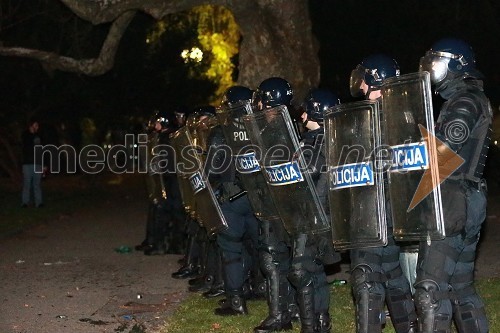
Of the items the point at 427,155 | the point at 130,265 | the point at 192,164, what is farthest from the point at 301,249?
the point at 130,265

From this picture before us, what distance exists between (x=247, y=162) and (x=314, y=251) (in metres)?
1.04

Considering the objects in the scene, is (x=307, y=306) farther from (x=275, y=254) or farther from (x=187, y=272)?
(x=187, y=272)

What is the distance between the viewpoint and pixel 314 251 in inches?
279

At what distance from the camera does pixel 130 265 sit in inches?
458

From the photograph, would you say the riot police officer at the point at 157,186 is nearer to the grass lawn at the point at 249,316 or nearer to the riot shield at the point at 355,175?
the grass lawn at the point at 249,316

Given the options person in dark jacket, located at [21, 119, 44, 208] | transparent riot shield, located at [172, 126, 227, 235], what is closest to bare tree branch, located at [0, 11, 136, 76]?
person in dark jacket, located at [21, 119, 44, 208]

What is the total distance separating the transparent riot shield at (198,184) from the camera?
8.59 metres

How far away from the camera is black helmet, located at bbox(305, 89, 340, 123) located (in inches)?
278

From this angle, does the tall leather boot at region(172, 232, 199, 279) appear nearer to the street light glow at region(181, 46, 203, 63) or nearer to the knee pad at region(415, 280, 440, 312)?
the knee pad at region(415, 280, 440, 312)

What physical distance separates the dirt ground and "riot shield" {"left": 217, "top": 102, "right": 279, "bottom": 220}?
1.49m

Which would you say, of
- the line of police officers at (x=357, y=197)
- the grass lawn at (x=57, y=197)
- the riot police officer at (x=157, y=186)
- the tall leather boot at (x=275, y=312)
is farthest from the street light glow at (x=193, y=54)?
the tall leather boot at (x=275, y=312)

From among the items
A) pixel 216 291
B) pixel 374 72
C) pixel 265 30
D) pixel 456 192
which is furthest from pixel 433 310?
pixel 265 30

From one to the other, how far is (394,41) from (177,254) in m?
13.3

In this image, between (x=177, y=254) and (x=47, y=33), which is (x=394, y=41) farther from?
(x=177, y=254)
